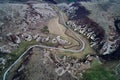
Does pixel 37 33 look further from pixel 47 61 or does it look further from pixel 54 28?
pixel 47 61

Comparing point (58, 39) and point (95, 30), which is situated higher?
point (95, 30)

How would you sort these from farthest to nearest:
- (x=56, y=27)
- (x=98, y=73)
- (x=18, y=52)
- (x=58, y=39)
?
(x=56, y=27) → (x=58, y=39) → (x=18, y=52) → (x=98, y=73)

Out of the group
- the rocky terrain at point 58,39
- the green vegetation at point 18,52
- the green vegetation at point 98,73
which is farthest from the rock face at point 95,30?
the green vegetation at point 18,52

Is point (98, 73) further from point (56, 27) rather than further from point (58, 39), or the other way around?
point (56, 27)

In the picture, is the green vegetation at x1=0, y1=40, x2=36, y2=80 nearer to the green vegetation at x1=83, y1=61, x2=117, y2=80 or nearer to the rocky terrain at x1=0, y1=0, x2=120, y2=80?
the rocky terrain at x1=0, y1=0, x2=120, y2=80

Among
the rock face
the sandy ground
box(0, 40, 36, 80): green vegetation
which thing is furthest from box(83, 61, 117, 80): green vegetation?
box(0, 40, 36, 80): green vegetation

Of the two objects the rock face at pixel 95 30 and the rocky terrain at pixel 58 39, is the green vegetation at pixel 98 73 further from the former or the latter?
the rock face at pixel 95 30

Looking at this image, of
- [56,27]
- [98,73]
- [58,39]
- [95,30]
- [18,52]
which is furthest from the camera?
[56,27]

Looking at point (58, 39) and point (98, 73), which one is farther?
point (58, 39)

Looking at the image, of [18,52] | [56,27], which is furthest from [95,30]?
[18,52]

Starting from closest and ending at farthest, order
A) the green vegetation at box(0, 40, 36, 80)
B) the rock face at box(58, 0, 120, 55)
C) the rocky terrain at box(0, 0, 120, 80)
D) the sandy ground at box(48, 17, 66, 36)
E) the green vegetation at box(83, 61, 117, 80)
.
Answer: the green vegetation at box(83, 61, 117, 80) → the rocky terrain at box(0, 0, 120, 80) → the green vegetation at box(0, 40, 36, 80) → the rock face at box(58, 0, 120, 55) → the sandy ground at box(48, 17, 66, 36)
